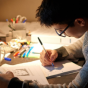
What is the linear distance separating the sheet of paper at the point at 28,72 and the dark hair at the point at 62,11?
270mm

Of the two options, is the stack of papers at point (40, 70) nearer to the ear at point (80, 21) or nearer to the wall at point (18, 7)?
the ear at point (80, 21)

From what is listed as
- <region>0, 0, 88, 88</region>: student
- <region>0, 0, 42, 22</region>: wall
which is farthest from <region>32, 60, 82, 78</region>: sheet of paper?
<region>0, 0, 42, 22</region>: wall

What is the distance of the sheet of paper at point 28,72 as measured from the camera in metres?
0.54

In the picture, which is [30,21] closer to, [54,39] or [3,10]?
[3,10]

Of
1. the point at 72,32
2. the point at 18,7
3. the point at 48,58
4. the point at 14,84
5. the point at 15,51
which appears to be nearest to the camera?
the point at 14,84

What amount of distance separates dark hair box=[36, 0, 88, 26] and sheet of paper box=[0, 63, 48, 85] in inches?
10.6

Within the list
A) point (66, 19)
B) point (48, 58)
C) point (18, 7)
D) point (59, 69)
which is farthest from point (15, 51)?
point (18, 7)

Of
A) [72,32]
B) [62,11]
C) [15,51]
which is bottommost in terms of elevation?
[15,51]

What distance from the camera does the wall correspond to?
1836 millimetres

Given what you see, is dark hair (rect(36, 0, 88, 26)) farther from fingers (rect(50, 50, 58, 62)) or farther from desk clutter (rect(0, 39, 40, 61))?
desk clutter (rect(0, 39, 40, 61))

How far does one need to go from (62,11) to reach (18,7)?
1.57 m

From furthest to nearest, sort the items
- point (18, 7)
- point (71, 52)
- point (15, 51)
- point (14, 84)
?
point (18, 7) < point (15, 51) < point (71, 52) < point (14, 84)

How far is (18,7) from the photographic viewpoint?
187 cm

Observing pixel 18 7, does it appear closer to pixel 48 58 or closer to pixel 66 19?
pixel 48 58
